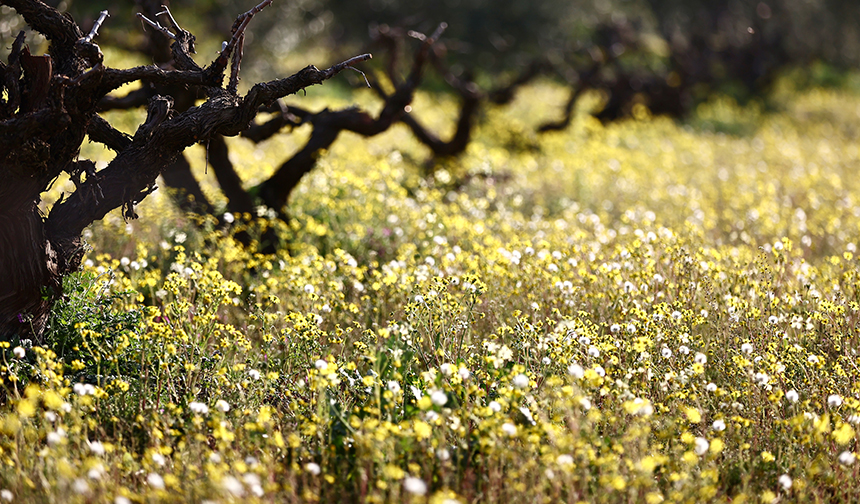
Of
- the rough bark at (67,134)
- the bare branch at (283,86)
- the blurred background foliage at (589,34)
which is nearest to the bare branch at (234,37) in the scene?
the rough bark at (67,134)

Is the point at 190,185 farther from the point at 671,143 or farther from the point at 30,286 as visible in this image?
the point at 671,143

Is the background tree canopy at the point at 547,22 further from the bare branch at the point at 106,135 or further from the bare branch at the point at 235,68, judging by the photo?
the bare branch at the point at 235,68

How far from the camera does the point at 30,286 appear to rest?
394 cm

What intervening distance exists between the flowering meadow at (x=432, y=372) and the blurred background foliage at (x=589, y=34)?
1334cm

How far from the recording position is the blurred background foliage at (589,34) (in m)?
19.9

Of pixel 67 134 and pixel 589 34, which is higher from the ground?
pixel 67 134

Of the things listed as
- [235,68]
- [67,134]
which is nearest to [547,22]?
[235,68]

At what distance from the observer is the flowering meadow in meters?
2.98

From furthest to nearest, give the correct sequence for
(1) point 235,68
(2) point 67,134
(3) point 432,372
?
(1) point 235,68 → (2) point 67,134 → (3) point 432,372

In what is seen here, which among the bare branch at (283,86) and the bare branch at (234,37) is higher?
the bare branch at (234,37)

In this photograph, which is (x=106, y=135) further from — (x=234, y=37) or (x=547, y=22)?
(x=547, y=22)

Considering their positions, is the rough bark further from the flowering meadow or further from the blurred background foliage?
the blurred background foliage

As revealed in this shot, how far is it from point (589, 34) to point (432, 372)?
2364 centimetres

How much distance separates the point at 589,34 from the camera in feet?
81.4
